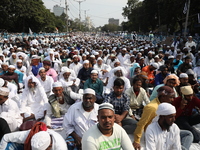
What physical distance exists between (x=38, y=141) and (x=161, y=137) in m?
1.45

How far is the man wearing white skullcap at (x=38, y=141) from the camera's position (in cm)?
193

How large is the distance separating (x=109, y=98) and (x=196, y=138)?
1.60 m

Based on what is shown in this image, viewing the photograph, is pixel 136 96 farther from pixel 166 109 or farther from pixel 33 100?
pixel 33 100

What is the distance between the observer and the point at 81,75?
5844 mm

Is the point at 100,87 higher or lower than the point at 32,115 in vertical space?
higher

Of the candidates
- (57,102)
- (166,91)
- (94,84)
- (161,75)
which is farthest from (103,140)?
(161,75)

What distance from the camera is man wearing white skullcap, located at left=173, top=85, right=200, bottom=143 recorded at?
299 cm

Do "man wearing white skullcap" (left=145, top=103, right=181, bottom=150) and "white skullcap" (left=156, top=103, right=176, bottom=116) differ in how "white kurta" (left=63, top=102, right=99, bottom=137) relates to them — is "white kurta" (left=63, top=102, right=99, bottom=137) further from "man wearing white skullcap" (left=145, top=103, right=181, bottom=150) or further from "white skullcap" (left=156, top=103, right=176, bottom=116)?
"white skullcap" (left=156, top=103, right=176, bottom=116)

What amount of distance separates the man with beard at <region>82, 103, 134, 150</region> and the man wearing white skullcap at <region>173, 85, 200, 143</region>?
1499 millimetres

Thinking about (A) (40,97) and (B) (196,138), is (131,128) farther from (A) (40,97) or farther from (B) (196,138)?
(A) (40,97)

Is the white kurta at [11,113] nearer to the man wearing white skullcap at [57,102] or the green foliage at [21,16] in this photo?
the man wearing white skullcap at [57,102]

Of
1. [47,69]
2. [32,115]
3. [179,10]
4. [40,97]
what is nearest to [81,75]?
[47,69]

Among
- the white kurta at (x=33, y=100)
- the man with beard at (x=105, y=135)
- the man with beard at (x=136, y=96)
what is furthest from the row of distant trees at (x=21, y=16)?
the man with beard at (x=105, y=135)

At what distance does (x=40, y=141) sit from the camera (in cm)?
193
